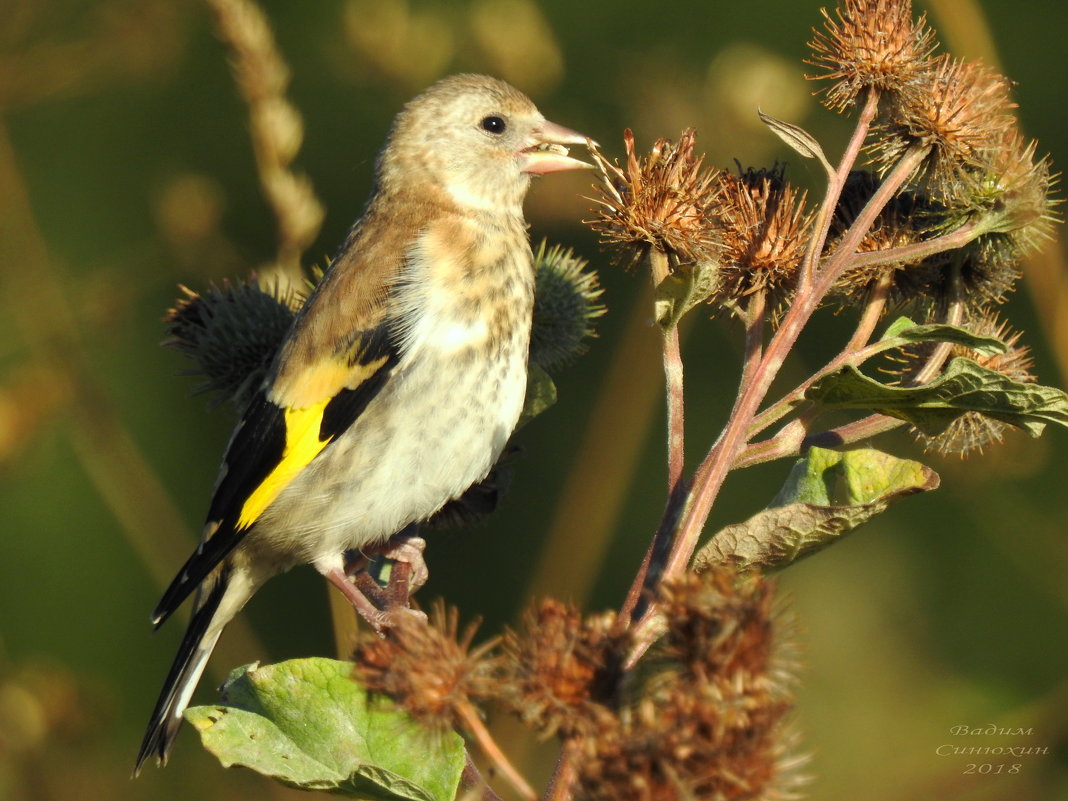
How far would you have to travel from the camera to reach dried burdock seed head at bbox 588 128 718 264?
204cm

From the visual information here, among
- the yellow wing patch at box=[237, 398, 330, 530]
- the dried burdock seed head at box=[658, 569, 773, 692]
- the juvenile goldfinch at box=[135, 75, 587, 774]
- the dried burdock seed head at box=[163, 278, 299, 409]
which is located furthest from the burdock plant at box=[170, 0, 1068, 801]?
the dried burdock seed head at box=[163, 278, 299, 409]

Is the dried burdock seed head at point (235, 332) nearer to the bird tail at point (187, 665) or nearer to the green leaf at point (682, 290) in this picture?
the bird tail at point (187, 665)

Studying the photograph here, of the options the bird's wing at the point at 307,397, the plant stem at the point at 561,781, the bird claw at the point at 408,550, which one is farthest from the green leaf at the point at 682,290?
the bird claw at the point at 408,550

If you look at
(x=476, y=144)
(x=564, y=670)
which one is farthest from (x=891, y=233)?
(x=476, y=144)

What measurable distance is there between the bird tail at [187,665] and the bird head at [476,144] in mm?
1127

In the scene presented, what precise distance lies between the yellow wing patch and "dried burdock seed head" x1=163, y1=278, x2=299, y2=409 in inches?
9.7

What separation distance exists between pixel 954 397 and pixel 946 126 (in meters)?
0.51

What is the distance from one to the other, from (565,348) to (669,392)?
1.10 m

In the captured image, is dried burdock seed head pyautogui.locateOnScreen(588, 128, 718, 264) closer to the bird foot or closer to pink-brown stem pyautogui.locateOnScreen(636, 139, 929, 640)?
pink-brown stem pyautogui.locateOnScreen(636, 139, 929, 640)

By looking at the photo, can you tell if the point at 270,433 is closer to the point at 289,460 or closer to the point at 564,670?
the point at 289,460

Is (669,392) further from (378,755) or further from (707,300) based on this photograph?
(378,755)

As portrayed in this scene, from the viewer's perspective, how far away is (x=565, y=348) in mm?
2953

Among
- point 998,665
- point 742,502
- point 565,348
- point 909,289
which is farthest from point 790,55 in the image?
point 909,289

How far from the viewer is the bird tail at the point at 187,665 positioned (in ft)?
9.21
